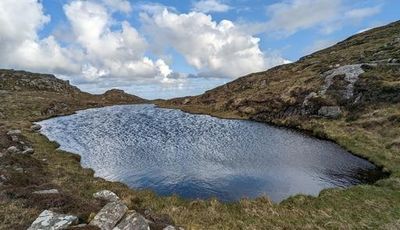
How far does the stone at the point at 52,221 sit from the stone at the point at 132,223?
7.02ft

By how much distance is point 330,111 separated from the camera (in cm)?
7350

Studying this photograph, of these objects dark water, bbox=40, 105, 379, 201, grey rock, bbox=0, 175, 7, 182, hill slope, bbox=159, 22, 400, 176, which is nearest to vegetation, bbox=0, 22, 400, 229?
hill slope, bbox=159, 22, 400, 176

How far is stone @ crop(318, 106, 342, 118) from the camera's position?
71.9 m

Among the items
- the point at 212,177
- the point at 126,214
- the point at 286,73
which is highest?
Result: the point at 286,73

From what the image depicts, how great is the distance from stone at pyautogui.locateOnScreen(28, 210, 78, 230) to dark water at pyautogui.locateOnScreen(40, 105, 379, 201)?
58.7ft

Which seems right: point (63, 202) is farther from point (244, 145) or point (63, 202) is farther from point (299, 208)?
point (244, 145)

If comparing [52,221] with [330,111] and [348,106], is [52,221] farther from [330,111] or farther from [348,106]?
[348,106]

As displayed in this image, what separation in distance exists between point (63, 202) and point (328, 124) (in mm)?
57592

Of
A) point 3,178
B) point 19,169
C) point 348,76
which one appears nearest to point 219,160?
point 19,169

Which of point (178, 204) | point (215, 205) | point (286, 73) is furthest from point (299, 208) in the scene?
point (286, 73)

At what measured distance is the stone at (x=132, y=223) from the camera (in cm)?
1662

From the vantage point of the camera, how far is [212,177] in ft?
128

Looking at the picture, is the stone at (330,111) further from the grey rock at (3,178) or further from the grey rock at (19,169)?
the grey rock at (3,178)

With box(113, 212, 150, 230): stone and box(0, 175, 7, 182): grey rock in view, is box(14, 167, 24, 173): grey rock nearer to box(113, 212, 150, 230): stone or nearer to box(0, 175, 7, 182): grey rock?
box(0, 175, 7, 182): grey rock
